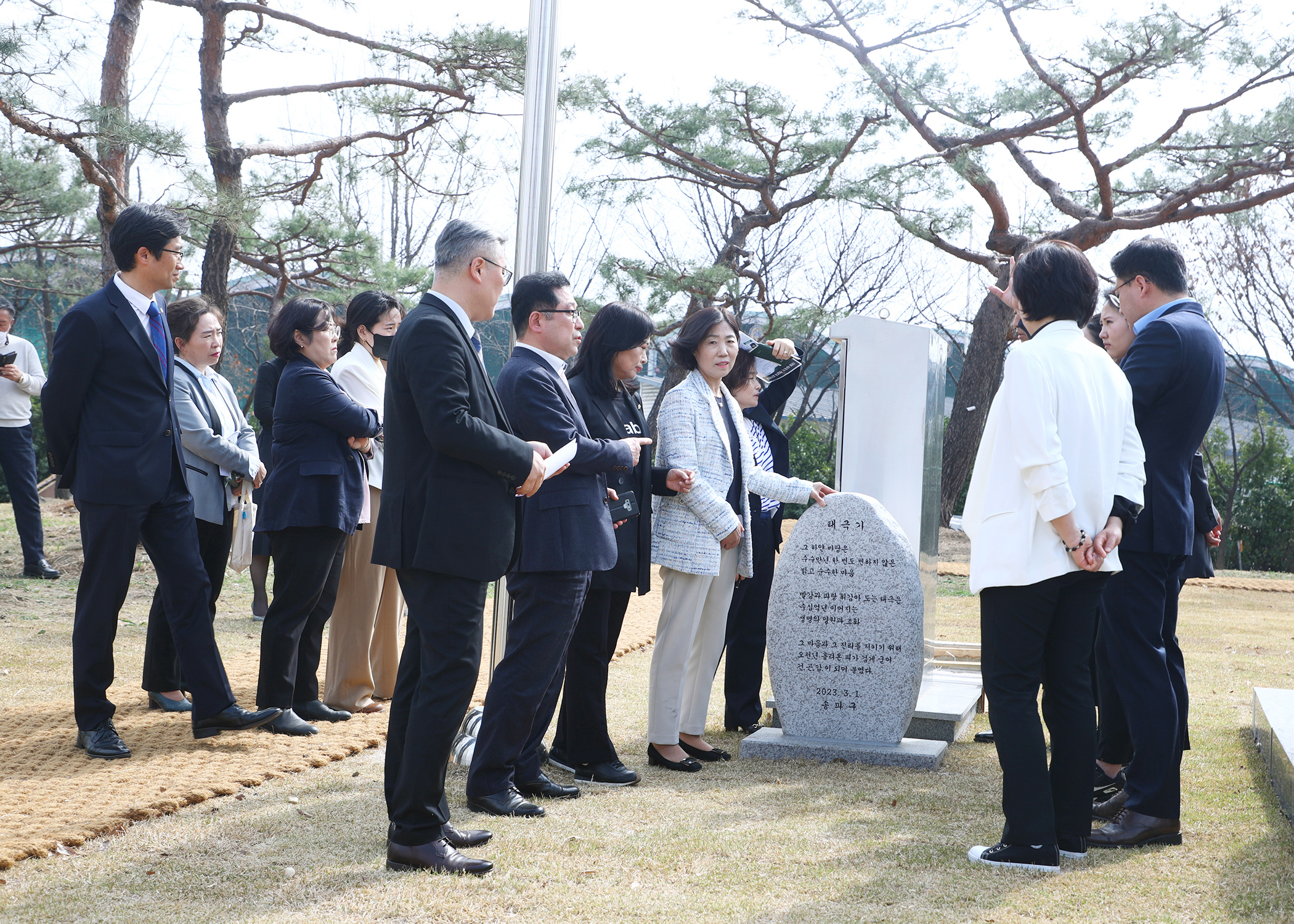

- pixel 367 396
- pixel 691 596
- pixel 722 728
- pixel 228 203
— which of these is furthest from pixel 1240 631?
pixel 228 203

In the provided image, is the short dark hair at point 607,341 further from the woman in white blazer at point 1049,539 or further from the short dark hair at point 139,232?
the short dark hair at point 139,232

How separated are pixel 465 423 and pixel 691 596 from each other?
1.66 metres

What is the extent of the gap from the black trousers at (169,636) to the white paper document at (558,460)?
219cm

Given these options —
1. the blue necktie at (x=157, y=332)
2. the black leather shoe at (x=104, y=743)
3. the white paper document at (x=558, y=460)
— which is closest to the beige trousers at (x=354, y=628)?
the black leather shoe at (x=104, y=743)

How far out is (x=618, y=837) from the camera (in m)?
3.22

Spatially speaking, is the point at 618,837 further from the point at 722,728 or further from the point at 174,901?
the point at 722,728

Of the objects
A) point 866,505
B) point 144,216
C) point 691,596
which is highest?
point 144,216

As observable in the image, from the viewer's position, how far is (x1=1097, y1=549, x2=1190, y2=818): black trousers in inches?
129

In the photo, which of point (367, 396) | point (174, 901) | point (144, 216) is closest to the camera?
point (174, 901)

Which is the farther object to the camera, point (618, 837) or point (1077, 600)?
point (618, 837)

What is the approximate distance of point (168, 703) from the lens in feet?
15.3

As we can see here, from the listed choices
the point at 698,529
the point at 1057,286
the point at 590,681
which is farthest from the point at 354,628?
the point at 1057,286

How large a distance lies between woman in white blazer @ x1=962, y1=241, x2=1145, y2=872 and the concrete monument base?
110 centimetres

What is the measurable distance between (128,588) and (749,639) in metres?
2.56
